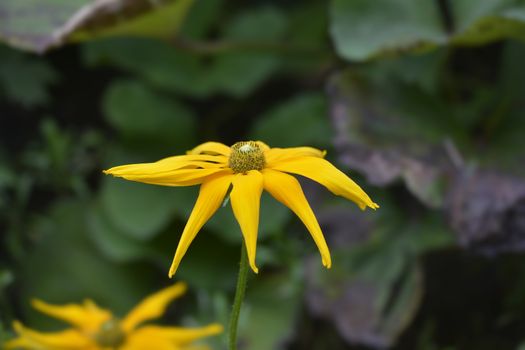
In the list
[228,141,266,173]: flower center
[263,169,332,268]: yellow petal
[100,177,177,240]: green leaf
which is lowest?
[100,177,177,240]: green leaf

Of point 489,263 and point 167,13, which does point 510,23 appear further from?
point 167,13

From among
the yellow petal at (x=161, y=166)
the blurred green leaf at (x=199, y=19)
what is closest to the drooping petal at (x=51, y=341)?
the yellow petal at (x=161, y=166)

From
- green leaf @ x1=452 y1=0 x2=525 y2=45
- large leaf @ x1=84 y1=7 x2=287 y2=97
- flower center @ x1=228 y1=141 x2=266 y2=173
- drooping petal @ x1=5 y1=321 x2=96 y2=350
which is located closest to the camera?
flower center @ x1=228 y1=141 x2=266 y2=173

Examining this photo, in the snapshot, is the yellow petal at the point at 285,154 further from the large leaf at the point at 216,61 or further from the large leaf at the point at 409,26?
the large leaf at the point at 216,61

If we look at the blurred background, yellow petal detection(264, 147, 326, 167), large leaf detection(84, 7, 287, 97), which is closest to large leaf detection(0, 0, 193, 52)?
the blurred background

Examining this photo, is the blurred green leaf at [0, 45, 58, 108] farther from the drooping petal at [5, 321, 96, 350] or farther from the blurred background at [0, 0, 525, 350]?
the drooping petal at [5, 321, 96, 350]

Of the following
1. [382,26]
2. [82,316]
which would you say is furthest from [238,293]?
[382,26]
